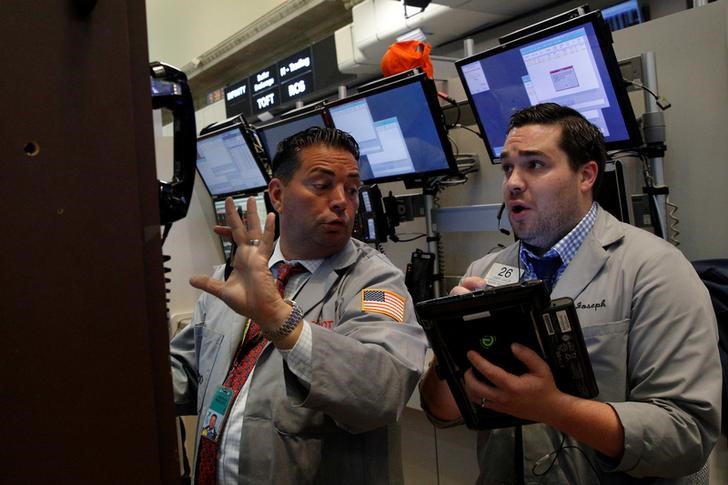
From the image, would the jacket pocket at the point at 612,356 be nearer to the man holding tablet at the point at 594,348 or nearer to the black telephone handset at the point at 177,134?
the man holding tablet at the point at 594,348

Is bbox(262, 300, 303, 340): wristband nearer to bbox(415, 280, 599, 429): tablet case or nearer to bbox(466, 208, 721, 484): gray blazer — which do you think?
bbox(415, 280, 599, 429): tablet case

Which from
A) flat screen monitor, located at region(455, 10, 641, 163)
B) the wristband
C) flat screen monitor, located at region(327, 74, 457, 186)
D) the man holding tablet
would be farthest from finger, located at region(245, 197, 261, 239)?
flat screen monitor, located at region(327, 74, 457, 186)

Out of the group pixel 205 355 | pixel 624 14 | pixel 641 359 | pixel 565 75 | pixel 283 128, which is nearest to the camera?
pixel 641 359

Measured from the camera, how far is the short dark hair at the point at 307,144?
1.39 meters

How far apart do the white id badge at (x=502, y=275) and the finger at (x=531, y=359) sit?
442 mm

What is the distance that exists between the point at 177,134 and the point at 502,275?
33.1 inches

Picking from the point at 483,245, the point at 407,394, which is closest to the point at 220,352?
the point at 407,394

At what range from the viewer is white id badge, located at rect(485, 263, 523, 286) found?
1354mm

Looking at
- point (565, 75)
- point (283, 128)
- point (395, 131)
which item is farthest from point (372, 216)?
point (565, 75)

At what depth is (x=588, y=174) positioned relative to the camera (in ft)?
4.41

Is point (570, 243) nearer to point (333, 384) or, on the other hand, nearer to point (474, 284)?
point (474, 284)

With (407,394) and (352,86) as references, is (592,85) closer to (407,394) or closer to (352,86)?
(407,394)

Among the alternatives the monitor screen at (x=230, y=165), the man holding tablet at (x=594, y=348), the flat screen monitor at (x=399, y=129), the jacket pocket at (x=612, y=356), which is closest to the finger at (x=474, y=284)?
the man holding tablet at (x=594, y=348)

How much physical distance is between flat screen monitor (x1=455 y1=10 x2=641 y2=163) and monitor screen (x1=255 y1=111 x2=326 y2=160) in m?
0.92
